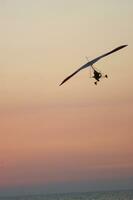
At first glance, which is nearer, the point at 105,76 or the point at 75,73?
the point at 105,76

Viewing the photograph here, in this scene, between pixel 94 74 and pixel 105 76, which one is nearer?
pixel 105 76

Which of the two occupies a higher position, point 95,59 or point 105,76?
point 95,59

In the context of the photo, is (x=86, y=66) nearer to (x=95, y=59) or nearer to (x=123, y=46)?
(x=95, y=59)

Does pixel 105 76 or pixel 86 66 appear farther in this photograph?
pixel 86 66

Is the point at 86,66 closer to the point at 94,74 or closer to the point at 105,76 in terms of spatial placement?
the point at 94,74

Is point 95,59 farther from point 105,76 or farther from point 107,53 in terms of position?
point 105,76

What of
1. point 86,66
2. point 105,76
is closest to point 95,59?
point 86,66

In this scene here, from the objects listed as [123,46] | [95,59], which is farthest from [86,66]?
[123,46]

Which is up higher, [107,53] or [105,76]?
[107,53]
